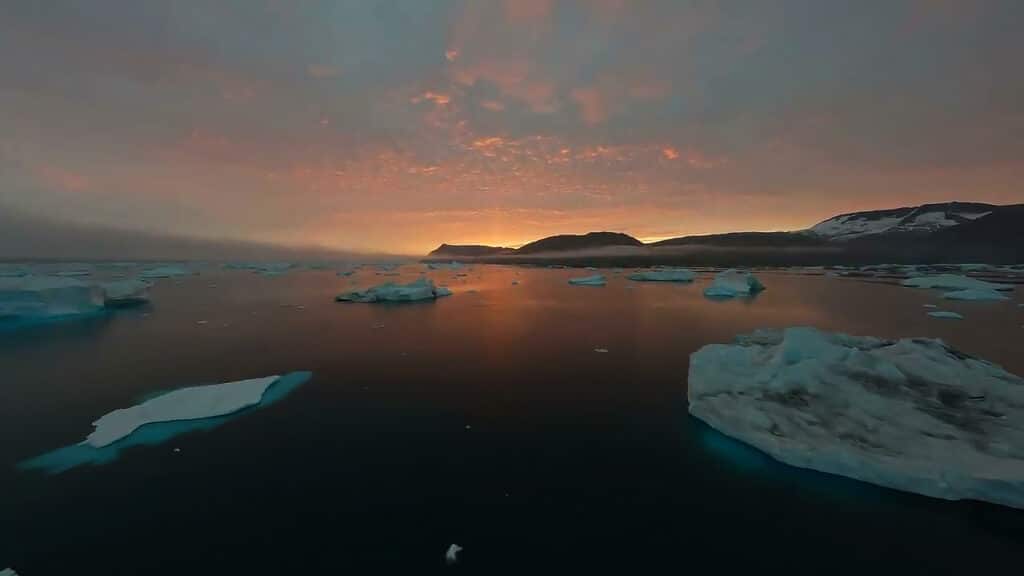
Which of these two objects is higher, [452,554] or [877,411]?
[877,411]

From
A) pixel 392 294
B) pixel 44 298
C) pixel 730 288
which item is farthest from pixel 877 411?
pixel 44 298

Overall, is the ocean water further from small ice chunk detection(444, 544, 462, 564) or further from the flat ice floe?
the flat ice floe

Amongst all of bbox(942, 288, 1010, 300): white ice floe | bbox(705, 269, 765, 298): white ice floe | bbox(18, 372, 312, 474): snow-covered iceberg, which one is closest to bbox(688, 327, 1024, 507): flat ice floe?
bbox(18, 372, 312, 474): snow-covered iceberg

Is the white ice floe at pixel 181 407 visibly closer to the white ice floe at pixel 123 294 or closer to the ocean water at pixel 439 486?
the ocean water at pixel 439 486

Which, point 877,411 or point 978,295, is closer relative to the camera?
point 877,411

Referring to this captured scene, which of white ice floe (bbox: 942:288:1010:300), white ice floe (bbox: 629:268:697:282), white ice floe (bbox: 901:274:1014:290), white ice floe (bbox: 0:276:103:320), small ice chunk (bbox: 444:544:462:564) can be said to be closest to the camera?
small ice chunk (bbox: 444:544:462:564)

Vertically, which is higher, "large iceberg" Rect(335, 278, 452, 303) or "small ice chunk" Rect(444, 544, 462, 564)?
"large iceberg" Rect(335, 278, 452, 303)

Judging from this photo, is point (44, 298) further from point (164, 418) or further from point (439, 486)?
point (439, 486)
